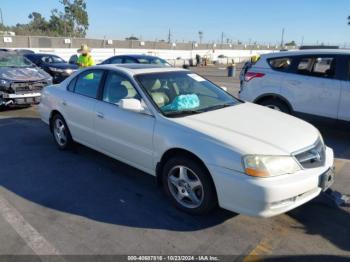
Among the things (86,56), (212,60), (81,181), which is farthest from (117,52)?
(81,181)

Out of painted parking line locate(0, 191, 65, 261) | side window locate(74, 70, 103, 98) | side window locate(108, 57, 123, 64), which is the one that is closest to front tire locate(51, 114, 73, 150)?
side window locate(74, 70, 103, 98)

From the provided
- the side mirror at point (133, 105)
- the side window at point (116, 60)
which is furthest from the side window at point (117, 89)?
the side window at point (116, 60)

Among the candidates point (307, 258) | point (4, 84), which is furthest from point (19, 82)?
point (307, 258)

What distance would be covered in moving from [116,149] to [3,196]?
4.77ft

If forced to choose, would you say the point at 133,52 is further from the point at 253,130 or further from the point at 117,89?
the point at 253,130

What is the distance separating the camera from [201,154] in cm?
327

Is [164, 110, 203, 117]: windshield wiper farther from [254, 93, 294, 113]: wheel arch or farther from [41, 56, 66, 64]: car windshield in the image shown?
[41, 56, 66, 64]: car windshield

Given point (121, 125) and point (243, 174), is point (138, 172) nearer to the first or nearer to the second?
point (121, 125)

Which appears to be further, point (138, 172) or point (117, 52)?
point (117, 52)

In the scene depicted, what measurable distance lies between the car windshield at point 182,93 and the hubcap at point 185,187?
654mm

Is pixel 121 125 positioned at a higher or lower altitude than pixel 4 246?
higher

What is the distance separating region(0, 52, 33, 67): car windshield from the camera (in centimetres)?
965

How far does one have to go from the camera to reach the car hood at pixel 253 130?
124 inches

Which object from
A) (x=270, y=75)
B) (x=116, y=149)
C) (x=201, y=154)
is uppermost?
(x=270, y=75)
